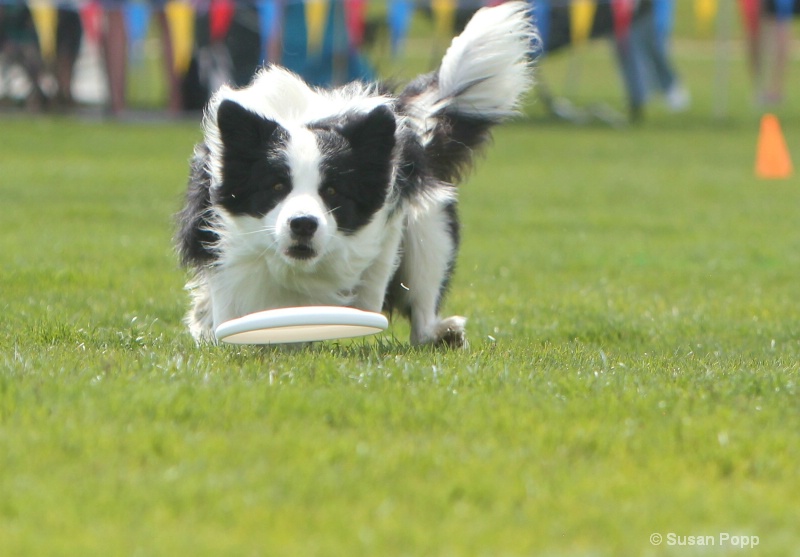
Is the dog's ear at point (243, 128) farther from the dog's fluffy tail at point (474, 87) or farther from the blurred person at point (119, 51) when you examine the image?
the blurred person at point (119, 51)

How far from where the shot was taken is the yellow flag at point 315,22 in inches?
803

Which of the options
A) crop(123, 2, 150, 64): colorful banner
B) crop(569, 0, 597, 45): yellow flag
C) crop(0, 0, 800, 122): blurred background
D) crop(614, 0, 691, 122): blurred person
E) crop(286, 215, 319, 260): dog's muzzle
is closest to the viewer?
crop(286, 215, 319, 260): dog's muzzle

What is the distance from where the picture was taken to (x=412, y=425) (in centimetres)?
405

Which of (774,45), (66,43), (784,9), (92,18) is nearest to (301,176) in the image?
(92,18)

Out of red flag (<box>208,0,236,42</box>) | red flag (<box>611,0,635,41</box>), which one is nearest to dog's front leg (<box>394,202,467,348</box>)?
red flag (<box>208,0,236,42</box>)

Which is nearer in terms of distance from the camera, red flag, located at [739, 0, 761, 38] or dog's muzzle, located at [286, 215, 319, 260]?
dog's muzzle, located at [286, 215, 319, 260]

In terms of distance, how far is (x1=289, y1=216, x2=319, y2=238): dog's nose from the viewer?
513cm

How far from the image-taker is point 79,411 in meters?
4.02

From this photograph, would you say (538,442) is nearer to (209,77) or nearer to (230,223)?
(230,223)

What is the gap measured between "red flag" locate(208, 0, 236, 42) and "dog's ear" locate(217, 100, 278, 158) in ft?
49.4

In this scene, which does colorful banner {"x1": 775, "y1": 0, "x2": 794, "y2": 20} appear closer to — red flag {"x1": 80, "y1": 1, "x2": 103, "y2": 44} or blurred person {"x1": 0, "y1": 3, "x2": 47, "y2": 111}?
red flag {"x1": 80, "y1": 1, "x2": 103, "y2": 44}

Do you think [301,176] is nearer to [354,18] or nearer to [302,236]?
[302,236]

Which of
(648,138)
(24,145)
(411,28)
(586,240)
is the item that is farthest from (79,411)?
(411,28)

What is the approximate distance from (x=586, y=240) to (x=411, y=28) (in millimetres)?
37545
